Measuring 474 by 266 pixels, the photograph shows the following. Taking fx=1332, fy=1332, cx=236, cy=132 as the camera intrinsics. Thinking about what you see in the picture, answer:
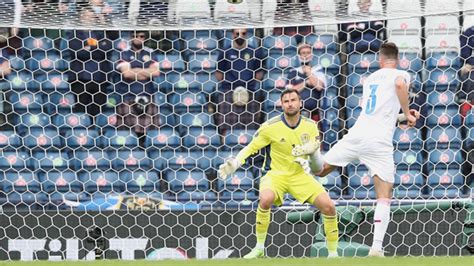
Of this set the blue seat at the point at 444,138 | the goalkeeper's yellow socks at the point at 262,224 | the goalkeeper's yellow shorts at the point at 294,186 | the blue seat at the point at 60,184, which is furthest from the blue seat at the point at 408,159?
the blue seat at the point at 60,184

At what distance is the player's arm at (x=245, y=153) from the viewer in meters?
9.46

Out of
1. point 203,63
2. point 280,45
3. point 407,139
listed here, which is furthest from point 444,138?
point 203,63

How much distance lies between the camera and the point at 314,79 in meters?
11.5

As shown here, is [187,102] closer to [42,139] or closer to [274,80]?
[274,80]

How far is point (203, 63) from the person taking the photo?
39.0 ft

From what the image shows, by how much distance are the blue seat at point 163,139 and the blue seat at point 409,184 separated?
6.24 feet

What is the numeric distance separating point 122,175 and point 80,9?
5.68 ft

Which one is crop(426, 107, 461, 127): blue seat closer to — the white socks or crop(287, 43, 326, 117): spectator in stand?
crop(287, 43, 326, 117): spectator in stand

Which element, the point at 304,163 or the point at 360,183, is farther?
the point at 360,183

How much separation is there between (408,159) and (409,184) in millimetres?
262

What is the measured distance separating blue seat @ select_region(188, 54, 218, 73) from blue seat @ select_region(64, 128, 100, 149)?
1.09 m

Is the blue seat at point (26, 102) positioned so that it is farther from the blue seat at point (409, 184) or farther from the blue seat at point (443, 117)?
the blue seat at point (443, 117)

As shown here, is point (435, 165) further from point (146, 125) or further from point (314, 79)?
point (146, 125)

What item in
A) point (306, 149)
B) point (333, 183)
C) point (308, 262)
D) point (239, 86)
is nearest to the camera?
point (308, 262)
